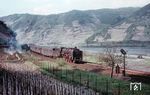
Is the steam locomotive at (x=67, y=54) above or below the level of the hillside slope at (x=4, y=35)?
below

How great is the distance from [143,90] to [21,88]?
1000 centimetres

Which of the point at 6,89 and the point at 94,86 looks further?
the point at 94,86

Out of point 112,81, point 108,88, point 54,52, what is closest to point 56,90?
point 108,88

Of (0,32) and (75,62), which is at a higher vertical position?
(0,32)

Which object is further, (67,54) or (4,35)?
(4,35)

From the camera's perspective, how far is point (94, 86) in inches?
1225

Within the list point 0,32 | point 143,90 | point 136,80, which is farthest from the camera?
point 0,32

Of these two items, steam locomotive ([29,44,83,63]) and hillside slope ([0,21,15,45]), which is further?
hillside slope ([0,21,15,45])

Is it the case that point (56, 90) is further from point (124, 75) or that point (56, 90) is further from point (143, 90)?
point (124, 75)

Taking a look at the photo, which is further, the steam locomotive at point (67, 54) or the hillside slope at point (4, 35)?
the hillside slope at point (4, 35)

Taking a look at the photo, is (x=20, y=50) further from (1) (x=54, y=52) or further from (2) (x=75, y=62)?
(2) (x=75, y=62)

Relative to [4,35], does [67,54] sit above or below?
below

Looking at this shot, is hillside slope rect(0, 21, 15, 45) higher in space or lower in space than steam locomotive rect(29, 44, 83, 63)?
higher

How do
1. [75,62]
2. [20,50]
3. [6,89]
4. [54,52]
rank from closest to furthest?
[6,89]
[75,62]
[54,52]
[20,50]
